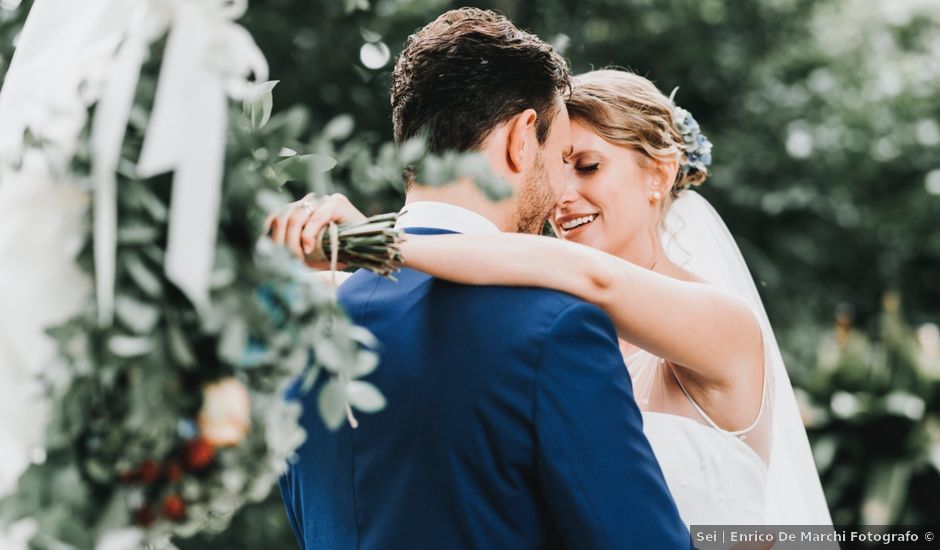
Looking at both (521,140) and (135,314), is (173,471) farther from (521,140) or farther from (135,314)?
(521,140)

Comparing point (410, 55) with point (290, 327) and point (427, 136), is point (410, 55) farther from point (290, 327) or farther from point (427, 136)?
point (290, 327)

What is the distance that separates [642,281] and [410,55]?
0.73 metres

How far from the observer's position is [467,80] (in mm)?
2035

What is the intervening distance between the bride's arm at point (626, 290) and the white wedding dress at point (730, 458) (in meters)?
0.22

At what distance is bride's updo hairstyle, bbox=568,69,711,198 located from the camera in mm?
3020

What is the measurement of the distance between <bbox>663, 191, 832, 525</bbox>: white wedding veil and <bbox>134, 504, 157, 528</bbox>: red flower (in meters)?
1.91

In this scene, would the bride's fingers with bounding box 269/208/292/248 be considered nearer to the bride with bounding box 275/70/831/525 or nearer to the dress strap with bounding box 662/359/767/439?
the bride with bounding box 275/70/831/525

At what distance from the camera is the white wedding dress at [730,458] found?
273cm

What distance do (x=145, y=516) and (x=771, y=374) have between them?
6.67ft

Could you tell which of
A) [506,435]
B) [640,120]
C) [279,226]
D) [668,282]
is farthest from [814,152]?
[279,226]

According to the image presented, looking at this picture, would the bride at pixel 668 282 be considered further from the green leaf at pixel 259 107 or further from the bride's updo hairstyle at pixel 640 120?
the green leaf at pixel 259 107

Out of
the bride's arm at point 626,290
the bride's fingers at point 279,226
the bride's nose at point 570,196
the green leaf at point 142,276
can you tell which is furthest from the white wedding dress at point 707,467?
the green leaf at point 142,276

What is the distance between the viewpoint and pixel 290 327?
130 centimetres

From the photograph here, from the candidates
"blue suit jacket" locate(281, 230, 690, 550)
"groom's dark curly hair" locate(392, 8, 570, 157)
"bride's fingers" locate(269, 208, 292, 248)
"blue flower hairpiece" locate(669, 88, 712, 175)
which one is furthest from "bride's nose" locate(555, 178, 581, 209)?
"bride's fingers" locate(269, 208, 292, 248)
